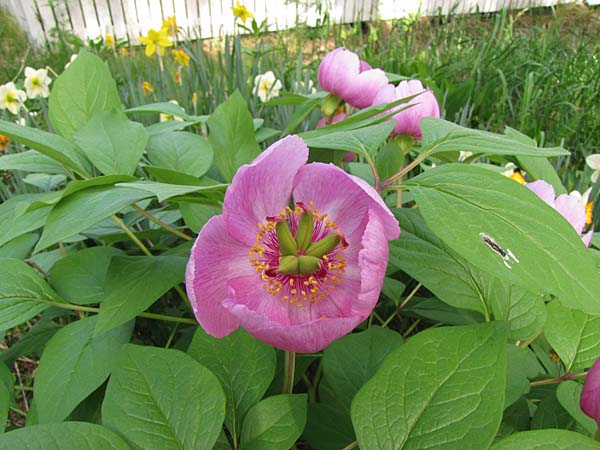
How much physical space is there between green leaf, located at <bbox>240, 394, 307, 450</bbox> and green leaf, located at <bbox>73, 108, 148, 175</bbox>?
0.84 feet

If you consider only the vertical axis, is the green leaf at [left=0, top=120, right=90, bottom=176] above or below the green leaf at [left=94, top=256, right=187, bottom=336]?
above

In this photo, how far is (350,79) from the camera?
0.72m

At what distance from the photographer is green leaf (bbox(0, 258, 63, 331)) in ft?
1.39

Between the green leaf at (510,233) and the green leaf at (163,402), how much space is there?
0.59 ft

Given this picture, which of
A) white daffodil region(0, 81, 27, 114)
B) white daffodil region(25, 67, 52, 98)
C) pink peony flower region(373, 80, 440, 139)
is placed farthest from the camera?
white daffodil region(25, 67, 52, 98)

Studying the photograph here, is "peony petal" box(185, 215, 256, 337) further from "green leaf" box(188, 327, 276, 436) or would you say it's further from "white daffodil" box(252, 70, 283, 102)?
"white daffodil" box(252, 70, 283, 102)

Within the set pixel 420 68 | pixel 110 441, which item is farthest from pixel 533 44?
pixel 110 441

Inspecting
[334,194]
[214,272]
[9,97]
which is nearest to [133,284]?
[214,272]

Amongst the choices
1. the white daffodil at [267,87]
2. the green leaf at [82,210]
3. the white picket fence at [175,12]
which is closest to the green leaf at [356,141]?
the green leaf at [82,210]

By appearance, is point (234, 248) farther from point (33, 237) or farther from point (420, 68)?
point (420, 68)

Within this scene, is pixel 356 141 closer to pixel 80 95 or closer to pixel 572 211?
pixel 572 211

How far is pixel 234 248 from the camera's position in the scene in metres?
0.43

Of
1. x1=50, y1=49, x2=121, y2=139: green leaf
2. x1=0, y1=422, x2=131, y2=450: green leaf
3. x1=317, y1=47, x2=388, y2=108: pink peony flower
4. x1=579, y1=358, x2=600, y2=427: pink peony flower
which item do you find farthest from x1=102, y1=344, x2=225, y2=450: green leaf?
x1=317, y1=47, x2=388, y2=108: pink peony flower

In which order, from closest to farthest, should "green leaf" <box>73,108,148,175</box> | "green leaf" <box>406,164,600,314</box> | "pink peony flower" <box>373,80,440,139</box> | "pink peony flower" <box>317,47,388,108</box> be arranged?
"green leaf" <box>406,164,600,314</box>
"green leaf" <box>73,108,148,175</box>
"pink peony flower" <box>373,80,440,139</box>
"pink peony flower" <box>317,47,388,108</box>
